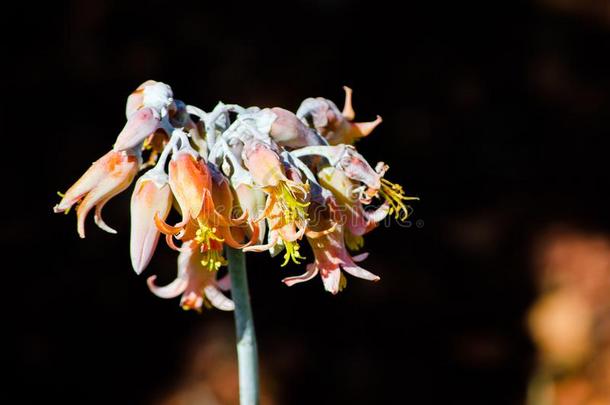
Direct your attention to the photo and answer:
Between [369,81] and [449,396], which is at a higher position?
[369,81]

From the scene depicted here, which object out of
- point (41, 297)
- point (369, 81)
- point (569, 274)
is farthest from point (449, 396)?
point (41, 297)

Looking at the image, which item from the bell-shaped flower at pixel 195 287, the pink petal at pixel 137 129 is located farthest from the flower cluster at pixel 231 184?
the bell-shaped flower at pixel 195 287

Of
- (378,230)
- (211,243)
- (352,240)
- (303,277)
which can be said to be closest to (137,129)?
(211,243)

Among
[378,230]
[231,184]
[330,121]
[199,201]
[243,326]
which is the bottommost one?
[243,326]

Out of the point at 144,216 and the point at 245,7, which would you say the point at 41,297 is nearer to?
the point at 245,7

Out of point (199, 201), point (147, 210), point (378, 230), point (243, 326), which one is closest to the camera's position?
point (199, 201)

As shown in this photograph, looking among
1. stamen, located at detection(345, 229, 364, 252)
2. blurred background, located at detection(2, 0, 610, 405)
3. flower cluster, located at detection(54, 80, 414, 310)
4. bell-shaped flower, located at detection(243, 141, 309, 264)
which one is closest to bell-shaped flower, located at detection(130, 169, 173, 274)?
flower cluster, located at detection(54, 80, 414, 310)

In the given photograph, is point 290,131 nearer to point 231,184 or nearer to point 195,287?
point 231,184
